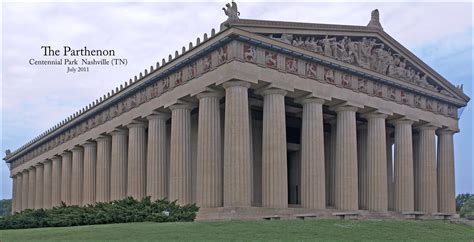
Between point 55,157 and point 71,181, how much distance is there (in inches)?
315

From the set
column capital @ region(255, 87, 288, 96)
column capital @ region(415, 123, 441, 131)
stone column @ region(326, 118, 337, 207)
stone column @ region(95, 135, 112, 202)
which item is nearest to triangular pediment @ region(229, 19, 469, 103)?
column capital @ region(415, 123, 441, 131)

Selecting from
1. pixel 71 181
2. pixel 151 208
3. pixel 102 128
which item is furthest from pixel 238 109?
pixel 71 181

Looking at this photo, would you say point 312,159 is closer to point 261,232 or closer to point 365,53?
point 365,53

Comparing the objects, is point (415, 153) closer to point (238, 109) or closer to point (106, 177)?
point (238, 109)

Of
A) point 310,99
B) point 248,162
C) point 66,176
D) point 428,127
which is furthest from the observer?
point 66,176

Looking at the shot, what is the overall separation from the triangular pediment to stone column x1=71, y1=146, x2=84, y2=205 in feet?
114

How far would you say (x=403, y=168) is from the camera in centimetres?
5803

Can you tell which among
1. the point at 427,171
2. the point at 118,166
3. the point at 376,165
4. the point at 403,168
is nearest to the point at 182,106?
the point at 118,166

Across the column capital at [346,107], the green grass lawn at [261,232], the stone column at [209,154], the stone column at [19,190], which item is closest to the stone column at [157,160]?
the stone column at [209,154]

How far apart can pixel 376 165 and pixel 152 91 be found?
67.1ft

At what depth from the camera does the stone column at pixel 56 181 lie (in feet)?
266

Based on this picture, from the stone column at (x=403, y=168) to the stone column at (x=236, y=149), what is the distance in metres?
19.4

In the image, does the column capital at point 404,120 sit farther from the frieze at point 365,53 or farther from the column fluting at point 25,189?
the column fluting at point 25,189

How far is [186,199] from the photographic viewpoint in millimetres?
50312
